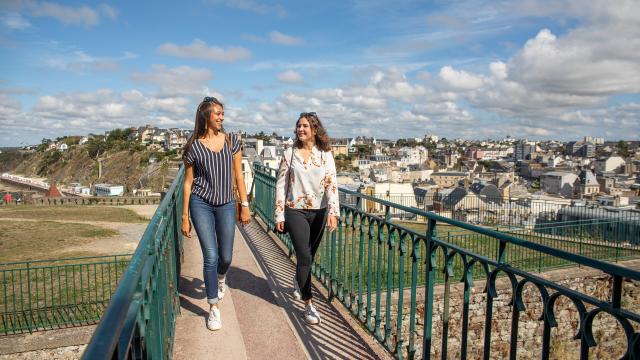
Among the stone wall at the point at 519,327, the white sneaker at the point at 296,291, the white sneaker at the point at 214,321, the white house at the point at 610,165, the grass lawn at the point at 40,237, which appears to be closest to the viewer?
the white sneaker at the point at 214,321

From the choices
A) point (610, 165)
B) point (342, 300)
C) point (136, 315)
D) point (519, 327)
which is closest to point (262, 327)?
point (342, 300)

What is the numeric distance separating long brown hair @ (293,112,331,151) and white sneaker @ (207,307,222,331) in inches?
63.2

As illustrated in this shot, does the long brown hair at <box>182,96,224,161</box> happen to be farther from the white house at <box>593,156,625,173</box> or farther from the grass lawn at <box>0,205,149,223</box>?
the white house at <box>593,156,625,173</box>

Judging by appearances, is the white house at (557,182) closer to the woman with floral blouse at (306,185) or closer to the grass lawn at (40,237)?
the grass lawn at (40,237)

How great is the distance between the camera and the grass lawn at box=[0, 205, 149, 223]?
64.3 ft

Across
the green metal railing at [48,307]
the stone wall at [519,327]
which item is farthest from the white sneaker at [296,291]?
the green metal railing at [48,307]

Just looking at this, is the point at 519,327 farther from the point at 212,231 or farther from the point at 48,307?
the point at 48,307

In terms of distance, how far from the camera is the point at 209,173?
3.86 metres

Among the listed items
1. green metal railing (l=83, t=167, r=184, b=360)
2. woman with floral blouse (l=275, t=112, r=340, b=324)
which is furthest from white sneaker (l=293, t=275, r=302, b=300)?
green metal railing (l=83, t=167, r=184, b=360)

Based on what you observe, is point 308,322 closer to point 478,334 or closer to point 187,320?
point 187,320

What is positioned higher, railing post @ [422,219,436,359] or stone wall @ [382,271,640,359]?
railing post @ [422,219,436,359]

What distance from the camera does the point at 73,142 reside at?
143 metres

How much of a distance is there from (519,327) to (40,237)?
14786 mm

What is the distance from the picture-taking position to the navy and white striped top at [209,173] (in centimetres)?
386
